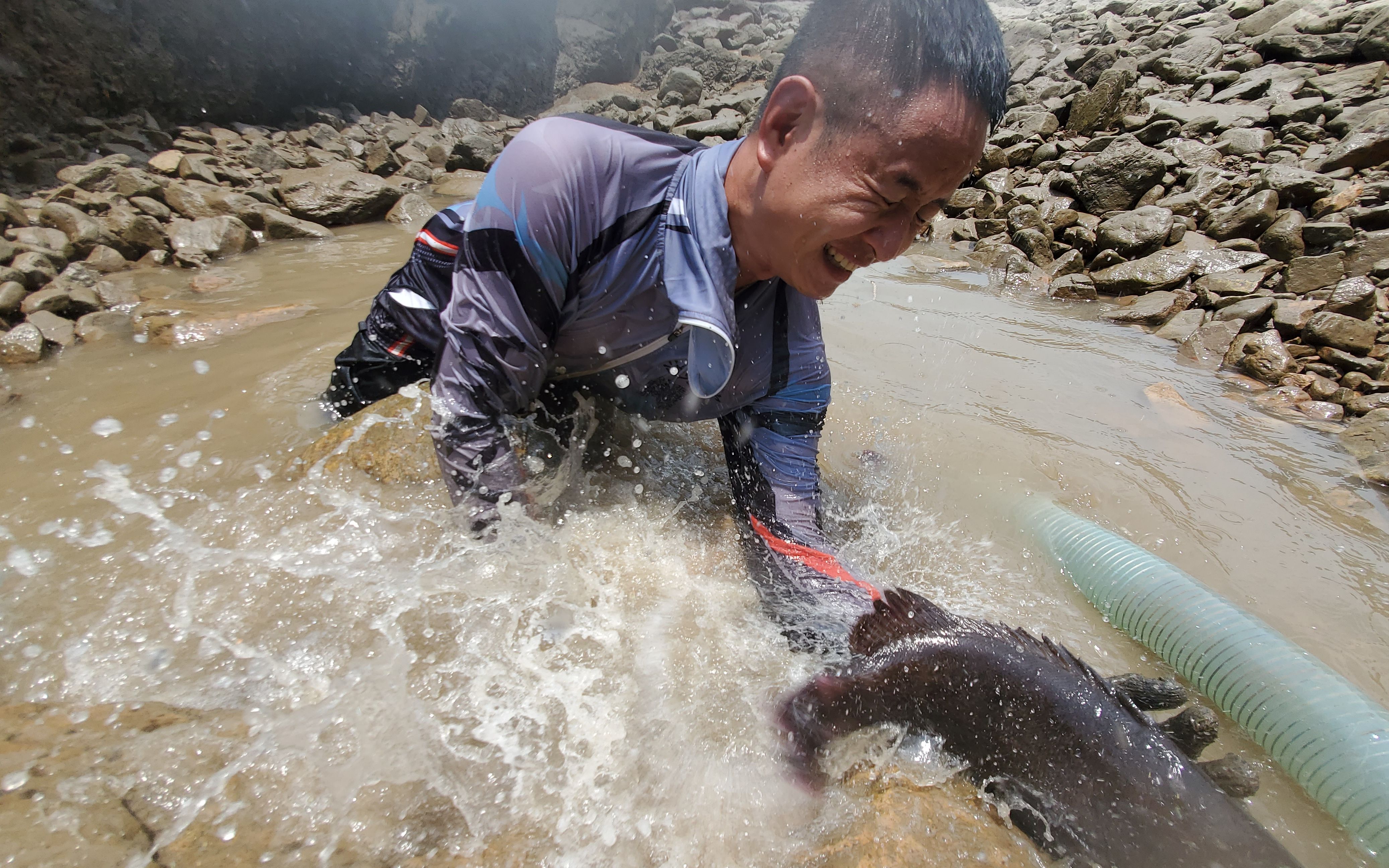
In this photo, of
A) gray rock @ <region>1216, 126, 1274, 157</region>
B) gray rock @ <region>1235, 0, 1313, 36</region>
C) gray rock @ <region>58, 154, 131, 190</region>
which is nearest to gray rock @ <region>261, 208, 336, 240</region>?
gray rock @ <region>58, 154, 131, 190</region>

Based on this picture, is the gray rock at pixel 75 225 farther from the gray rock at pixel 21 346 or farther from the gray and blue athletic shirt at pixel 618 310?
the gray and blue athletic shirt at pixel 618 310

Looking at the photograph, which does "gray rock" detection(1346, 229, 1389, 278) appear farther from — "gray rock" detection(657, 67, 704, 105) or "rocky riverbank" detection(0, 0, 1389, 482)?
"gray rock" detection(657, 67, 704, 105)

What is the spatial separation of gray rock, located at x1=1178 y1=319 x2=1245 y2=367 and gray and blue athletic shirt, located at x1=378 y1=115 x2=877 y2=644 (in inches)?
159

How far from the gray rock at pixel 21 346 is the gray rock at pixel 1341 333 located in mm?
7562

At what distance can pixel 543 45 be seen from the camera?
13453mm

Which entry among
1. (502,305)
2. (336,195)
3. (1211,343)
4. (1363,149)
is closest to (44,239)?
A: (336,195)

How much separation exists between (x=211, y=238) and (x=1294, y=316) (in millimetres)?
8038

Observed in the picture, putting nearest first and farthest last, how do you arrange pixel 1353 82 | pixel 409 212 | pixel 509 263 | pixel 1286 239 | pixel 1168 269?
pixel 509 263 < pixel 1286 239 < pixel 1168 269 < pixel 409 212 < pixel 1353 82

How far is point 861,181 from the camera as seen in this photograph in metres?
1.53

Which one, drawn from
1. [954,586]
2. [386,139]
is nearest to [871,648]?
[954,586]

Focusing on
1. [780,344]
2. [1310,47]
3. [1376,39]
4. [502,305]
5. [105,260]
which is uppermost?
[1376,39]

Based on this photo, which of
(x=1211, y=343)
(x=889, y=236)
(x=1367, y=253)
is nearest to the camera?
(x=889, y=236)

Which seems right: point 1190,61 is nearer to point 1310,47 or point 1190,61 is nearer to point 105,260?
point 1310,47

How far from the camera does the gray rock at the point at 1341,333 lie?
441 cm
